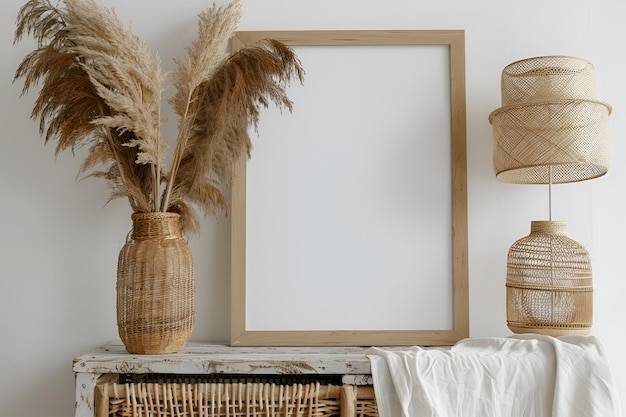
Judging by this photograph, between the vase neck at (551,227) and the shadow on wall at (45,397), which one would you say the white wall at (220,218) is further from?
the vase neck at (551,227)

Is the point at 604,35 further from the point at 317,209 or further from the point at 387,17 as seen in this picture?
the point at 317,209

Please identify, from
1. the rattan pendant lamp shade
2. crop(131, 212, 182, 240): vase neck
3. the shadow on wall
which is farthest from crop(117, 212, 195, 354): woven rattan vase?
the rattan pendant lamp shade

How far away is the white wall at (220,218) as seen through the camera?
1845mm

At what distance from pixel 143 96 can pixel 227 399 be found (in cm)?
76

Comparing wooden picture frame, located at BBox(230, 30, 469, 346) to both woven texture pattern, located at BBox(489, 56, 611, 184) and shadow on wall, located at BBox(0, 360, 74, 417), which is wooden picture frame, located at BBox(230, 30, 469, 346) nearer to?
woven texture pattern, located at BBox(489, 56, 611, 184)

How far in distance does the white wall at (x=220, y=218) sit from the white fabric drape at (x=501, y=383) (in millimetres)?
419

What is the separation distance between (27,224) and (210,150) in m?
0.68

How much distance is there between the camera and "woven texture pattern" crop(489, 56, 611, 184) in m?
1.60

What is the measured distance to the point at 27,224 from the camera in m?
1.87

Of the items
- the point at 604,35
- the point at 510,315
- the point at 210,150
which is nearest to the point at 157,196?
the point at 210,150

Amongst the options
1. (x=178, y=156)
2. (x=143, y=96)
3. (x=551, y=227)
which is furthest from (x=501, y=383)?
(x=143, y=96)

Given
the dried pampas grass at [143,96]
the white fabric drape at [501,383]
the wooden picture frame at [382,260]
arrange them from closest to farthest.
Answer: the white fabric drape at [501,383]
the dried pampas grass at [143,96]
the wooden picture frame at [382,260]

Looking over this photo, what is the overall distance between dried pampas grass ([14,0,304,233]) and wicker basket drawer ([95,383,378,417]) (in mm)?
458

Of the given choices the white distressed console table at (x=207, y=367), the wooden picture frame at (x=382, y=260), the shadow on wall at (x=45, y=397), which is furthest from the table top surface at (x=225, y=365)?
the shadow on wall at (x=45, y=397)
